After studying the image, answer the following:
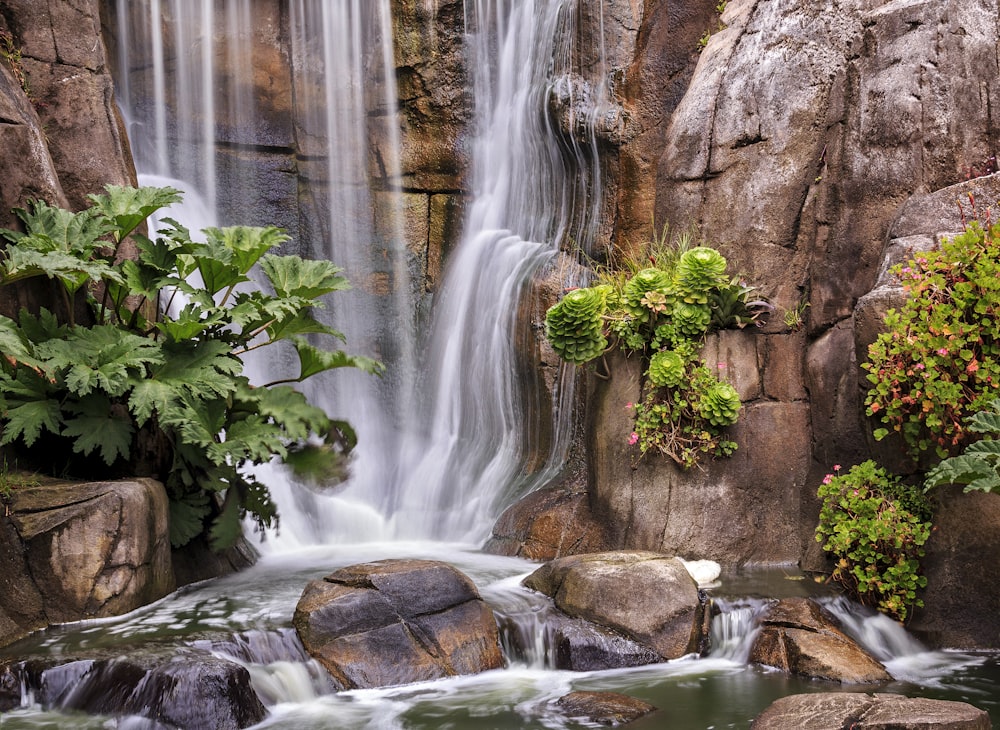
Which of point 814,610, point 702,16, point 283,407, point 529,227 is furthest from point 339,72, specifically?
point 814,610

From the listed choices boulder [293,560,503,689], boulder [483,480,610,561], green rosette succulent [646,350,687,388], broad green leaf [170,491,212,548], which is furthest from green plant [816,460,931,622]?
broad green leaf [170,491,212,548]

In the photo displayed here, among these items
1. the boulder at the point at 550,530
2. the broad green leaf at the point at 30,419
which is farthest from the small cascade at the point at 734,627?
the broad green leaf at the point at 30,419

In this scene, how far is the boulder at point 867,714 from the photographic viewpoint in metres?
4.01

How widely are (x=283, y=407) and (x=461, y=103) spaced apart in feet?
17.1

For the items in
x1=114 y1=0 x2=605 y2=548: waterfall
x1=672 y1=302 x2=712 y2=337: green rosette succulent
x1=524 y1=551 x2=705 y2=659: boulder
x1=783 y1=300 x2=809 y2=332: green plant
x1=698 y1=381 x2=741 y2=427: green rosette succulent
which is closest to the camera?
x1=524 y1=551 x2=705 y2=659: boulder

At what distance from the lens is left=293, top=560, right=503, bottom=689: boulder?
517 centimetres

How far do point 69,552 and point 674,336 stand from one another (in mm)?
4187

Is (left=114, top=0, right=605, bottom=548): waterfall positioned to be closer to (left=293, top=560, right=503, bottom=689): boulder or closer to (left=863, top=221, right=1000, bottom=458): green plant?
(left=293, top=560, right=503, bottom=689): boulder

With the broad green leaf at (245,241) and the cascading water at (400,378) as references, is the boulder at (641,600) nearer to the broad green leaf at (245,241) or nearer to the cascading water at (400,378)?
the cascading water at (400,378)

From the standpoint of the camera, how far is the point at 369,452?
9.33 meters

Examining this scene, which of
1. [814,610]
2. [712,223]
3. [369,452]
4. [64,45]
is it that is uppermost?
[64,45]

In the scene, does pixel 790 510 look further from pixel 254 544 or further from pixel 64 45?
pixel 64 45

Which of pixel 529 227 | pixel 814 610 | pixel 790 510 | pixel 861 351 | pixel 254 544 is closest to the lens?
pixel 814 610

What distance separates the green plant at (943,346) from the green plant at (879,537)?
14.2 inches
